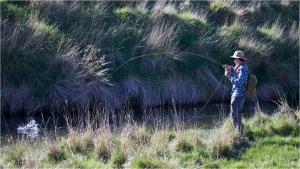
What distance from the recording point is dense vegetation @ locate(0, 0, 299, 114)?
12.4 metres

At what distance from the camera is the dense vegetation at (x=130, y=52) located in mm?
12359

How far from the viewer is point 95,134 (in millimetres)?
8180

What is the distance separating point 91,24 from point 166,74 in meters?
2.80

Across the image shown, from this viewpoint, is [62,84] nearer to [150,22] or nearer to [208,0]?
[150,22]

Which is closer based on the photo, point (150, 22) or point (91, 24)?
point (91, 24)

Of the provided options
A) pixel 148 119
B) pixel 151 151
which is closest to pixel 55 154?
pixel 151 151

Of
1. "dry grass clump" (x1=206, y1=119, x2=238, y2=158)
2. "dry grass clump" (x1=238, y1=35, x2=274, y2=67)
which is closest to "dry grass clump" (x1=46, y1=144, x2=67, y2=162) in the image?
"dry grass clump" (x1=206, y1=119, x2=238, y2=158)

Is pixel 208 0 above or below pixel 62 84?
above

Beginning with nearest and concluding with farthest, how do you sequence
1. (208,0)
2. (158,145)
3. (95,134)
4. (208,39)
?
(158,145)
(95,134)
(208,39)
(208,0)

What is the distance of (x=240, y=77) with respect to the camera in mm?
8742

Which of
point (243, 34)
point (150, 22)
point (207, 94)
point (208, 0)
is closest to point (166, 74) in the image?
point (207, 94)

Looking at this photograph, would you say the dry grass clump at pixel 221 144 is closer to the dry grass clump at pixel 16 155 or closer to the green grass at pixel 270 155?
the green grass at pixel 270 155

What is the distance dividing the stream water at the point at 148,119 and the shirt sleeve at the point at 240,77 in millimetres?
1260

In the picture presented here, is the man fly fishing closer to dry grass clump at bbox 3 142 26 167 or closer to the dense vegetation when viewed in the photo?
the dense vegetation
